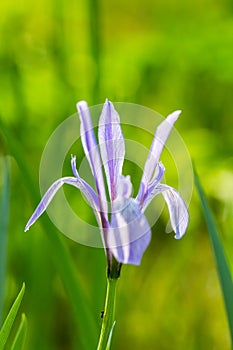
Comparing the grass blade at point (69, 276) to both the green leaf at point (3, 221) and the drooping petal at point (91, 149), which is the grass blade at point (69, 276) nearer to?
the green leaf at point (3, 221)

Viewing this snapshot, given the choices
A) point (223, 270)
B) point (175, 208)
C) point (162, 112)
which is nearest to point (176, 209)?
point (175, 208)

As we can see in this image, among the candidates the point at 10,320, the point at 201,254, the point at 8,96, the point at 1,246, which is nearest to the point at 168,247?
the point at 201,254

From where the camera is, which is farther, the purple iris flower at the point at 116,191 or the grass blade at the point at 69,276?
the grass blade at the point at 69,276

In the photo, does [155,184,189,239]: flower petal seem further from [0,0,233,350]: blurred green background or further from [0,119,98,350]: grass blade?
[0,0,233,350]: blurred green background

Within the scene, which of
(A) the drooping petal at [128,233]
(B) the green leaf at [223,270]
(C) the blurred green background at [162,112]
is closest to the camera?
(A) the drooping petal at [128,233]

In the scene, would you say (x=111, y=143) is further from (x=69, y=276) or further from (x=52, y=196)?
(x=69, y=276)

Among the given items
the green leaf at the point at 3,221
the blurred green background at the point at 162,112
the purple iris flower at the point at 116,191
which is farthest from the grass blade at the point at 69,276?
the blurred green background at the point at 162,112

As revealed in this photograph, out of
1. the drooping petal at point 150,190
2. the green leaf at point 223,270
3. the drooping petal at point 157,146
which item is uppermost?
the drooping petal at point 157,146

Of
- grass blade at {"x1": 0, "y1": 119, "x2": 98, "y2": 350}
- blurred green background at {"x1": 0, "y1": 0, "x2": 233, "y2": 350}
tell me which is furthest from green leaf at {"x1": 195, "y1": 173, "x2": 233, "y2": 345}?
blurred green background at {"x1": 0, "y1": 0, "x2": 233, "y2": 350}
